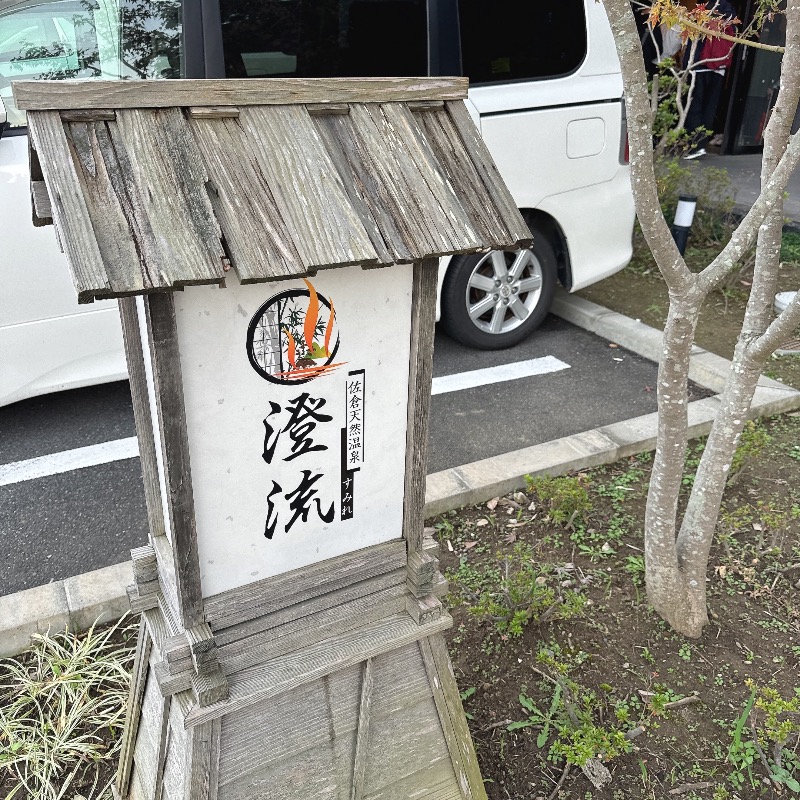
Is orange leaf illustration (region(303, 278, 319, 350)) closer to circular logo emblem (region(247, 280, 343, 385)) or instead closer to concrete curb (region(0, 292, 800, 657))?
circular logo emblem (region(247, 280, 343, 385))

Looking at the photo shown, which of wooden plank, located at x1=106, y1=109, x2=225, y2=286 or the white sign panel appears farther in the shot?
the white sign panel

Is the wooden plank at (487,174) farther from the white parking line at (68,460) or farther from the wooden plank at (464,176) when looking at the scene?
the white parking line at (68,460)

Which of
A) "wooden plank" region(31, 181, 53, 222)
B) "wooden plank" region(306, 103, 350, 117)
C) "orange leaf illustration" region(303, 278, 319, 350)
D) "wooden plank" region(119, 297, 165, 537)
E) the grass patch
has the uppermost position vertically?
"wooden plank" region(306, 103, 350, 117)

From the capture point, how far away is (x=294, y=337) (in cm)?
136

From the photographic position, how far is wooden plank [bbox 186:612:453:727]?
4.95ft

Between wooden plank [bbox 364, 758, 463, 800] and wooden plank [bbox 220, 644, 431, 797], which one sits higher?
wooden plank [bbox 220, 644, 431, 797]

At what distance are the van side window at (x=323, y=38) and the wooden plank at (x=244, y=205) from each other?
2.01 m

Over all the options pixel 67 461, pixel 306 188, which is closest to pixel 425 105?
pixel 306 188

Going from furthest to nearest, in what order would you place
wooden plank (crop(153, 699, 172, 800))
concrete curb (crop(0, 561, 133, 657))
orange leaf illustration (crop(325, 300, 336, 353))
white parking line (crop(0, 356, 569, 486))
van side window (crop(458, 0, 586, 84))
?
van side window (crop(458, 0, 586, 84)), white parking line (crop(0, 356, 569, 486)), concrete curb (crop(0, 561, 133, 657)), wooden plank (crop(153, 699, 172, 800)), orange leaf illustration (crop(325, 300, 336, 353))

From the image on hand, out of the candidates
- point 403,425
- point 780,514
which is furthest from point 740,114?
point 403,425

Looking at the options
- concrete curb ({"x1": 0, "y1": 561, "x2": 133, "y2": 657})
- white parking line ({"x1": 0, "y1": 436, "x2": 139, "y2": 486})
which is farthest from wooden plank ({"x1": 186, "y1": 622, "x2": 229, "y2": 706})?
white parking line ({"x1": 0, "y1": 436, "x2": 139, "y2": 486})

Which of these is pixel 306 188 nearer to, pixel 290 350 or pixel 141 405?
pixel 290 350

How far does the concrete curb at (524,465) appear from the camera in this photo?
2373mm

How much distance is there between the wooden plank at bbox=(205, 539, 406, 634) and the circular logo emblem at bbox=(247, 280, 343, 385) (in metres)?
0.45
